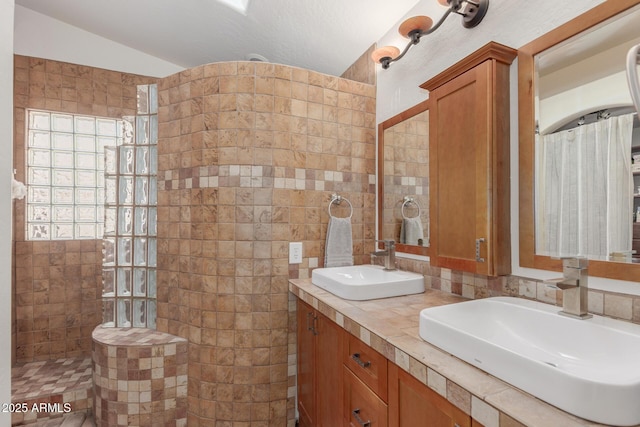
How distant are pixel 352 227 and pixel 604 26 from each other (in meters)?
1.48

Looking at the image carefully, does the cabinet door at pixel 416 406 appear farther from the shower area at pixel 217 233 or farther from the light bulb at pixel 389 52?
the light bulb at pixel 389 52

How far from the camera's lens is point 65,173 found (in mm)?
2855

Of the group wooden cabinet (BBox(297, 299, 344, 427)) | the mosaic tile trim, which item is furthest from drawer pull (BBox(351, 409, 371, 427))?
the mosaic tile trim

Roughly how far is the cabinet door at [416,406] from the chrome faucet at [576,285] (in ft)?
1.56

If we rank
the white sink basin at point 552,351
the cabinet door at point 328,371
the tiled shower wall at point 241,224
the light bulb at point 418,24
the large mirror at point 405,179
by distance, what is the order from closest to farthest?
the white sink basin at point 552,351 < the cabinet door at point 328,371 < the light bulb at point 418,24 < the large mirror at point 405,179 < the tiled shower wall at point 241,224

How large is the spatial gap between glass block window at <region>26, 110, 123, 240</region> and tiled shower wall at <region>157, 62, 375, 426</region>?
1513 mm

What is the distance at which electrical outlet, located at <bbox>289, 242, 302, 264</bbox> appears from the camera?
1.91 m

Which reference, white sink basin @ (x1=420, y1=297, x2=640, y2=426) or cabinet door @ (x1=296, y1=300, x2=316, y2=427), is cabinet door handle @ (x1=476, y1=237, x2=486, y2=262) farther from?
cabinet door @ (x1=296, y1=300, x2=316, y2=427)

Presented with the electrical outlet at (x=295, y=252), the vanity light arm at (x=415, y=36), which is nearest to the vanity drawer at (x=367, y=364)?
the electrical outlet at (x=295, y=252)

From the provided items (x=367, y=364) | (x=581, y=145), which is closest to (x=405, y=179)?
(x=581, y=145)

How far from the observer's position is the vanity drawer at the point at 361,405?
3.31 feet

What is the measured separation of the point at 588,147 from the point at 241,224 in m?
1.60

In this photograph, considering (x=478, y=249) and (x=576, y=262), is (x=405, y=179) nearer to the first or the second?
(x=478, y=249)

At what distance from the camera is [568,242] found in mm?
1042
